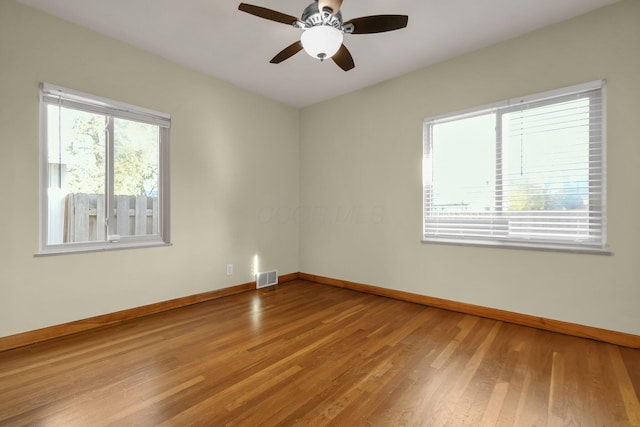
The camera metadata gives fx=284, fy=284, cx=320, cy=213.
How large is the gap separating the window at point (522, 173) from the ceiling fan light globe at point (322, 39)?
1754mm

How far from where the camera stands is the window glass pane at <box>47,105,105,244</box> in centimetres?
248

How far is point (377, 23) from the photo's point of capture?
201 cm

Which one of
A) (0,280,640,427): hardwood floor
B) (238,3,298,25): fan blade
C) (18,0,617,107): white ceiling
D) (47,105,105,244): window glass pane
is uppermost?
(18,0,617,107): white ceiling

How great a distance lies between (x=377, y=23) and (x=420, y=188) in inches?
74.2

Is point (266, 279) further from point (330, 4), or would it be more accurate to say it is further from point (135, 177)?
point (330, 4)

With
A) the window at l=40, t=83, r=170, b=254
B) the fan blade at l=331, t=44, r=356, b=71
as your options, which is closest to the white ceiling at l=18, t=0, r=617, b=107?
the fan blade at l=331, t=44, r=356, b=71

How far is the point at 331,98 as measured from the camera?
13.9 ft

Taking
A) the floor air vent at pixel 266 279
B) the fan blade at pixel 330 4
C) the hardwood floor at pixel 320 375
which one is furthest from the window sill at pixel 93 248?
the fan blade at pixel 330 4

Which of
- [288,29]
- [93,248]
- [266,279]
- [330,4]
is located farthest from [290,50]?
[266,279]

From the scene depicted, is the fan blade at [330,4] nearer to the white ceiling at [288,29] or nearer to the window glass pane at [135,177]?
the white ceiling at [288,29]

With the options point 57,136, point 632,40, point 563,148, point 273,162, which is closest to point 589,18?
point 632,40

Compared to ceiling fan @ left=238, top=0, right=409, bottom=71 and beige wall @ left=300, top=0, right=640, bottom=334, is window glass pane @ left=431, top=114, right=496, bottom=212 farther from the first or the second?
ceiling fan @ left=238, top=0, right=409, bottom=71

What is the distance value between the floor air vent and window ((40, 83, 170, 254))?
1348mm

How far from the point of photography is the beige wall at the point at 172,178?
2.26 metres
